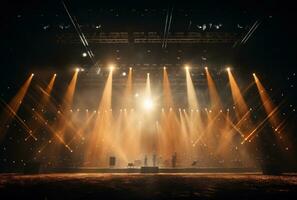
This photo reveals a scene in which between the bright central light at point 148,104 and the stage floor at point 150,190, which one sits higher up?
the bright central light at point 148,104

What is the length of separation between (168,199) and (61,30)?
11.8 m

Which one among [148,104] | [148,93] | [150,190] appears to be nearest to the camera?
[150,190]

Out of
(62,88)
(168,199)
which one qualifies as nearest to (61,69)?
(62,88)

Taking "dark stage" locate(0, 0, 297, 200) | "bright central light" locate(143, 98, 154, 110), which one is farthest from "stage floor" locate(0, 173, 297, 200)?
"bright central light" locate(143, 98, 154, 110)

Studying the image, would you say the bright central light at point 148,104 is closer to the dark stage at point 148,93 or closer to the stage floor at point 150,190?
the dark stage at point 148,93

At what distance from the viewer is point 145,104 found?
76.1 ft

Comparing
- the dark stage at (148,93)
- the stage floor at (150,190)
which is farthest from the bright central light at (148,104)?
the stage floor at (150,190)

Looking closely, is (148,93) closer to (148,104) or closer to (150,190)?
(148,104)

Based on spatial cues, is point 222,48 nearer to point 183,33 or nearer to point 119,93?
point 183,33

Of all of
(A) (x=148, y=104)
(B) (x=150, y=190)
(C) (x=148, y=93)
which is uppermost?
(C) (x=148, y=93)

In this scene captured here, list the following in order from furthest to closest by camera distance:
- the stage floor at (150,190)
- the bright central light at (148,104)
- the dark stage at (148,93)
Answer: the bright central light at (148,104) < the dark stage at (148,93) < the stage floor at (150,190)

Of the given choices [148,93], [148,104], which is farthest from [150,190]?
[148,104]

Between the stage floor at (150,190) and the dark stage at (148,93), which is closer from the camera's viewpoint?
the stage floor at (150,190)

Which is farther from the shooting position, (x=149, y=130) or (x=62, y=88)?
(x=149, y=130)
